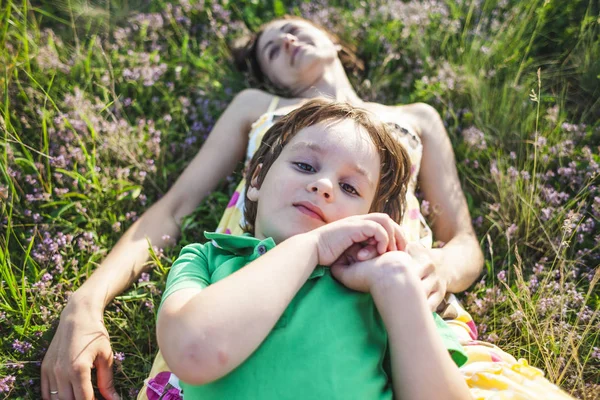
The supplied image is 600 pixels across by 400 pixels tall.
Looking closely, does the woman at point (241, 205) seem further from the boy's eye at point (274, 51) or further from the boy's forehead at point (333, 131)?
the boy's forehead at point (333, 131)

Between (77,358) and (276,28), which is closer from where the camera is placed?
(77,358)

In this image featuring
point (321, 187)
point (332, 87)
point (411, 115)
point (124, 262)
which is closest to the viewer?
point (321, 187)

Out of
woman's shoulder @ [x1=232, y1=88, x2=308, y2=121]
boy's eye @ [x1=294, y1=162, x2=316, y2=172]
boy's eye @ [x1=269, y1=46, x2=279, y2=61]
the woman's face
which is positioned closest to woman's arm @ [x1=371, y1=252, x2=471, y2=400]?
boy's eye @ [x1=294, y1=162, x2=316, y2=172]

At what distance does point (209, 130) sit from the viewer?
165 inches

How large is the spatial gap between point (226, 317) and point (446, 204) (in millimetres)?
2085

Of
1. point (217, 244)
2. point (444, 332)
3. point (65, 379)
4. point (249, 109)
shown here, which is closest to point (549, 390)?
point (444, 332)

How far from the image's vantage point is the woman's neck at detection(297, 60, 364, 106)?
4.06m

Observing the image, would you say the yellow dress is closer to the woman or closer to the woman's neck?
the woman

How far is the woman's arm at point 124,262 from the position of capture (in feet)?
8.60

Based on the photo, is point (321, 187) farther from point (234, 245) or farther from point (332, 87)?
point (332, 87)

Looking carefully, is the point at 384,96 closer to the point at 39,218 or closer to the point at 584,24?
the point at 584,24

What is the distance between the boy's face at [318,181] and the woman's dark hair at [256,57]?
1895 millimetres

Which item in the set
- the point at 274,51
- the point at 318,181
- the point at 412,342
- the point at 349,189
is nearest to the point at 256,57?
the point at 274,51

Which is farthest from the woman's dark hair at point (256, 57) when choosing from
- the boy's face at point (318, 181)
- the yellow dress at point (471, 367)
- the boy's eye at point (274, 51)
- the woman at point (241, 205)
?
the boy's face at point (318, 181)
